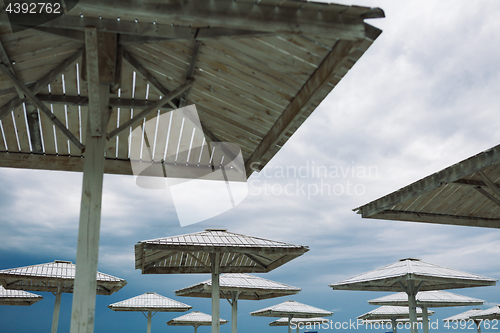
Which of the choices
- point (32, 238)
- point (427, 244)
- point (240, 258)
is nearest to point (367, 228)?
point (427, 244)

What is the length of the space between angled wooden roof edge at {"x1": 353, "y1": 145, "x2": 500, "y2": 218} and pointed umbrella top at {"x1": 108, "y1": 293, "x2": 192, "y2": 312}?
495 inches

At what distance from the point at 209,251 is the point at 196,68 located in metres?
4.35

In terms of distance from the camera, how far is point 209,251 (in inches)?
294

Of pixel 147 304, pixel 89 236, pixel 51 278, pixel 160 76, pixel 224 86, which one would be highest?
pixel 160 76

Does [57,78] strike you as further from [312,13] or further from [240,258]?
[240,258]

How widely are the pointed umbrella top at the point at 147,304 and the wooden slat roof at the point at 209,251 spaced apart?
6.34 m

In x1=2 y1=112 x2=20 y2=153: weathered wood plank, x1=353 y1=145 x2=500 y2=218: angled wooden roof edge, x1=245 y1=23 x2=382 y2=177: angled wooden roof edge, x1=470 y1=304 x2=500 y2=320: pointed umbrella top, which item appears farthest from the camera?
x1=470 y1=304 x2=500 y2=320: pointed umbrella top

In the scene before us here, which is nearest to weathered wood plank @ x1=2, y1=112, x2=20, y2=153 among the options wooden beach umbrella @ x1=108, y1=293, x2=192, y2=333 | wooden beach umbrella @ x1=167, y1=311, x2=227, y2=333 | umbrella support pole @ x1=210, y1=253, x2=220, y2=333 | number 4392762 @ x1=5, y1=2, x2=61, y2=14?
number 4392762 @ x1=5, y1=2, x2=61, y2=14

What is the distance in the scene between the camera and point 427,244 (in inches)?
1868

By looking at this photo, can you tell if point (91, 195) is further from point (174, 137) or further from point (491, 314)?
point (491, 314)

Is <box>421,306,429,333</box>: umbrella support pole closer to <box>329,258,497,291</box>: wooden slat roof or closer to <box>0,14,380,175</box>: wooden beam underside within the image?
<box>329,258,497,291</box>: wooden slat roof

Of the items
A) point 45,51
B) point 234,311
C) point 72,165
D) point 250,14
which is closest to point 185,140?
point 72,165

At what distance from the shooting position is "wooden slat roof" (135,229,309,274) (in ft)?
23.9

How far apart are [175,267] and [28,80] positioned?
21.6 feet
